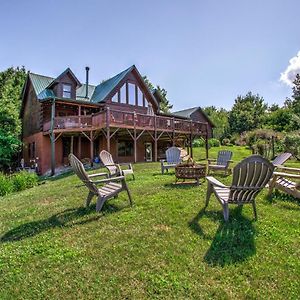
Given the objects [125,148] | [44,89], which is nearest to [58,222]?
[125,148]

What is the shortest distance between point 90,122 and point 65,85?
5145 millimetres

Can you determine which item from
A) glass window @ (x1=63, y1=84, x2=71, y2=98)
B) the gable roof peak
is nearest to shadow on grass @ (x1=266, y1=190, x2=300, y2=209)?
glass window @ (x1=63, y1=84, x2=71, y2=98)

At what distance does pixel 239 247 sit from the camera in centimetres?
396

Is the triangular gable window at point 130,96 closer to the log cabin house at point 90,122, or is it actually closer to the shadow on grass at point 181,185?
the log cabin house at point 90,122

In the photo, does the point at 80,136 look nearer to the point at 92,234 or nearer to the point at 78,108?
the point at 78,108

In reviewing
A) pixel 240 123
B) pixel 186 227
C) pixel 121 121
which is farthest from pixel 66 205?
pixel 240 123

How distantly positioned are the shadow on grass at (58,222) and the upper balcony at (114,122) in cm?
994

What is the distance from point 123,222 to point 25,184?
8.52m

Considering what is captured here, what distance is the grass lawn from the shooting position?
317cm

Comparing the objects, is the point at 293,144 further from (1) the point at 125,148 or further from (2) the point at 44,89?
(2) the point at 44,89

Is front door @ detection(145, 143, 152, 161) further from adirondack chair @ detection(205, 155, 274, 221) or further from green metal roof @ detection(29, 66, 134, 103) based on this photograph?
adirondack chair @ detection(205, 155, 274, 221)

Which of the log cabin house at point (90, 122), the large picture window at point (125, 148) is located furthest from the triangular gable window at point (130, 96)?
the large picture window at point (125, 148)

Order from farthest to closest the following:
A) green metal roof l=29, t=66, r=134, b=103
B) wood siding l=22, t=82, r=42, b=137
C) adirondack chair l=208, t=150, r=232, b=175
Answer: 1. wood siding l=22, t=82, r=42, b=137
2. green metal roof l=29, t=66, r=134, b=103
3. adirondack chair l=208, t=150, r=232, b=175

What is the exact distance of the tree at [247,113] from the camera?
136 ft
